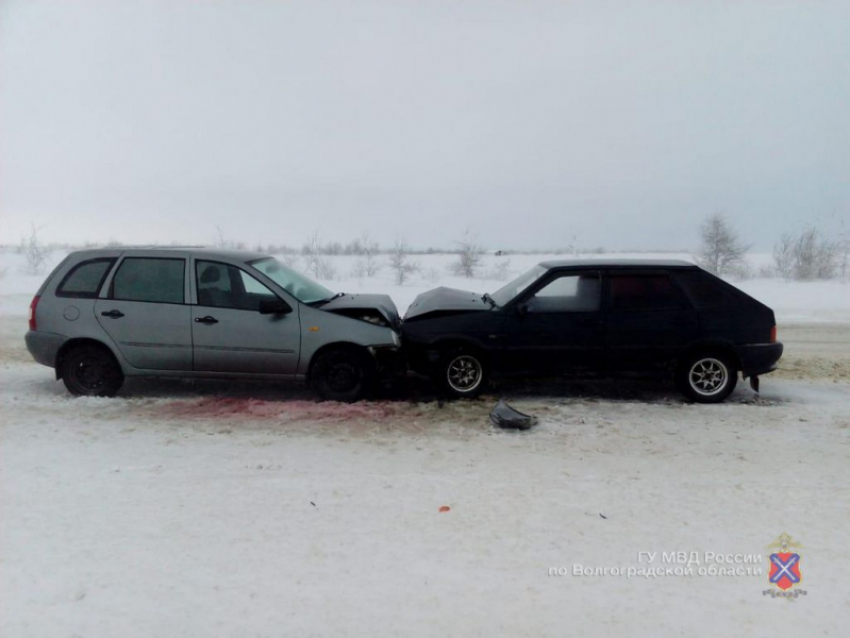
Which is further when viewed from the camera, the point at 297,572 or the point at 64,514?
the point at 64,514

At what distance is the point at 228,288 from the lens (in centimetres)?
715

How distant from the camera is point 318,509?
4281mm

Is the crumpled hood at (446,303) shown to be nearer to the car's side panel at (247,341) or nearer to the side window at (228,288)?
the car's side panel at (247,341)

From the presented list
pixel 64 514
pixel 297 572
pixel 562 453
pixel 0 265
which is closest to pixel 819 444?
pixel 562 453

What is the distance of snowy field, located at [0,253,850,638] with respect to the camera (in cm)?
318

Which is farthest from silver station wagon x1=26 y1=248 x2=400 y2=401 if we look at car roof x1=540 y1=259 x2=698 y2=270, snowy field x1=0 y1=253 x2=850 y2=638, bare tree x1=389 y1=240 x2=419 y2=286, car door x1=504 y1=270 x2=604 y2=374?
bare tree x1=389 y1=240 x2=419 y2=286

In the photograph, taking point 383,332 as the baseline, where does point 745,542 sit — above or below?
below

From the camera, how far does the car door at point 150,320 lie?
23.1 feet

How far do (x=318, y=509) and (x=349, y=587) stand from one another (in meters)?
0.98

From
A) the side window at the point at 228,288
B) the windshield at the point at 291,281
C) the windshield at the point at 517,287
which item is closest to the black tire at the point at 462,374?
the windshield at the point at 517,287

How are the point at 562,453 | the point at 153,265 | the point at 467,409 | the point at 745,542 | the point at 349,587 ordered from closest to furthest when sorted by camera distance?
the point at 349,587
the point at 745,542
the point at 562,453
the point at 467,409
the point at 153,265

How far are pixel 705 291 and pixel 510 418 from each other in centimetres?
287

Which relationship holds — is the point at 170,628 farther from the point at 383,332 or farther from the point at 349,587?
the point at 383,332

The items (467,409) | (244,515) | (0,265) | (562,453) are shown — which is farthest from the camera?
(0,265)
